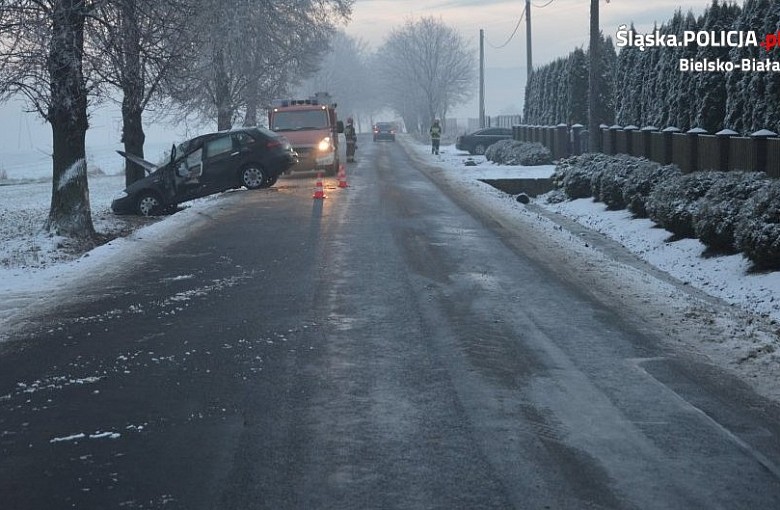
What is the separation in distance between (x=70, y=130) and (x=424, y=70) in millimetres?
108222

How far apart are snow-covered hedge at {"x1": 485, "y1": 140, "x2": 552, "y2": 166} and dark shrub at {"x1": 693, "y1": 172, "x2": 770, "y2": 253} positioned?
24.1 meters

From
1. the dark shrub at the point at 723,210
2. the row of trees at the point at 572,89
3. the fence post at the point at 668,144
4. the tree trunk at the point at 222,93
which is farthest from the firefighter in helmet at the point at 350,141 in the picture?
the dark shrub at the point at 723,210

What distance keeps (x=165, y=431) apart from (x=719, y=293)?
7.75 m

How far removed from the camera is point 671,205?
16141 millimetres

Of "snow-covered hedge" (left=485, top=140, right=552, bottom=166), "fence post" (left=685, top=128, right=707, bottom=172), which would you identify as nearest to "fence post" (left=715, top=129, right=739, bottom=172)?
"fence post" (left=685, top=128, right=707, bottom=172)

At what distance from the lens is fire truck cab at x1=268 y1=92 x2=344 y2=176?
3325 centimetres

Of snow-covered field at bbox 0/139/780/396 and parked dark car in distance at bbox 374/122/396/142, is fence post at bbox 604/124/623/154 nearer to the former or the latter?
snow-covered field at bbox 0/139/780/396

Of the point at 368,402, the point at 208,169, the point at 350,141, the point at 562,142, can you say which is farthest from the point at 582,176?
the point at 350,141

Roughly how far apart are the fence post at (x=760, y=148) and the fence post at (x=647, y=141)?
25.0ft

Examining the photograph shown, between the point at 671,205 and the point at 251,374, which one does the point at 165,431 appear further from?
the point at 671,205

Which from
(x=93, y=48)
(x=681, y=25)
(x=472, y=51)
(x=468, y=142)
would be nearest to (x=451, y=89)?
(x=472, y=51)

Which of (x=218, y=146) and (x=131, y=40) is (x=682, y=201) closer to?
(x=131, y=40)

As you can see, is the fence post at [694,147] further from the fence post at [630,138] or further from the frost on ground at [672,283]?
the fence post at [630,138]

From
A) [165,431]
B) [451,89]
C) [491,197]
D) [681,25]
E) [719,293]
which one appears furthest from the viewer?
[451,89]
